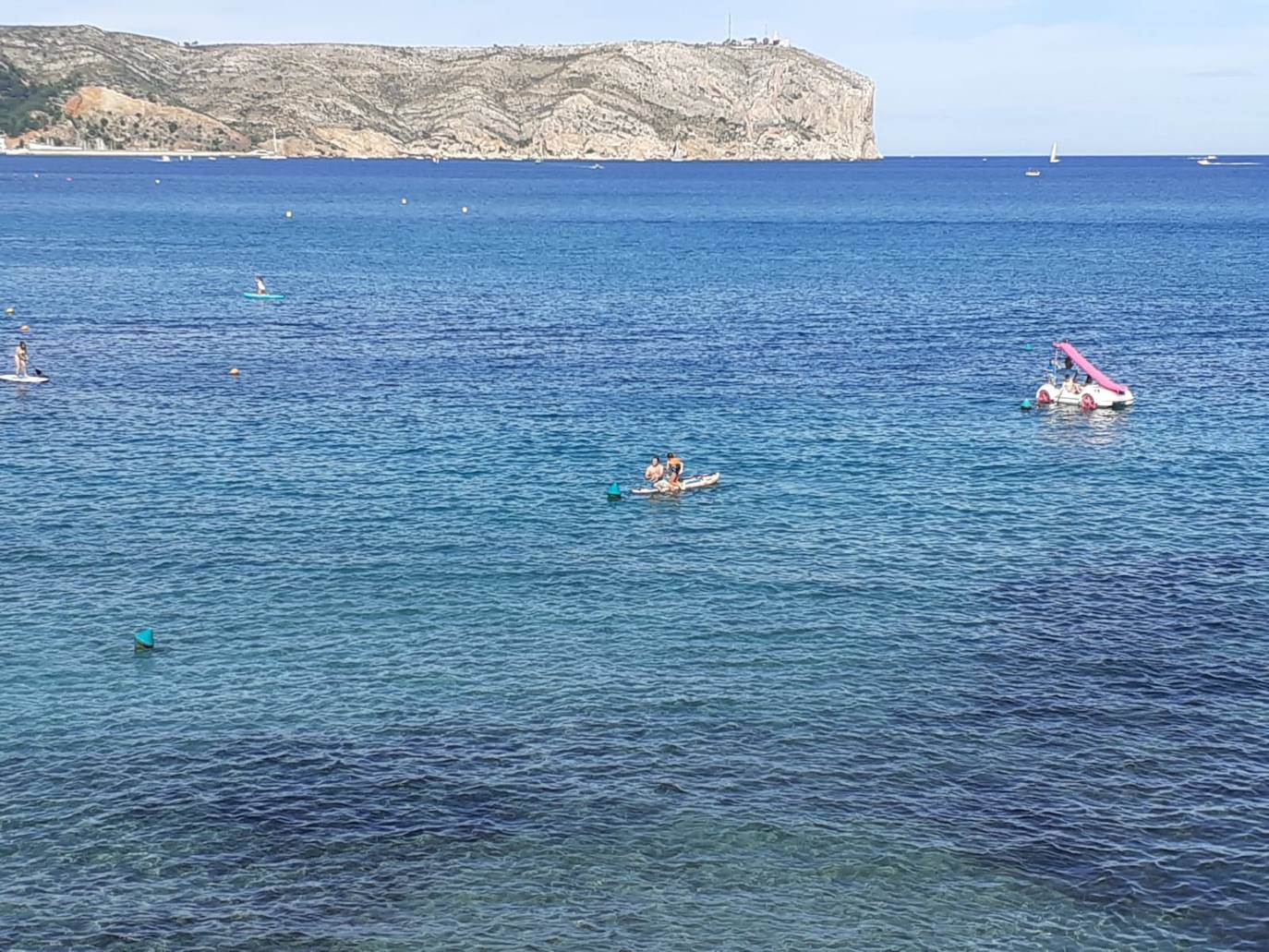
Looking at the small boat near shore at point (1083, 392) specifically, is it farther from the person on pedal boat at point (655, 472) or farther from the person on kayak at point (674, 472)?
the person on pedal boat at point (655, 472)

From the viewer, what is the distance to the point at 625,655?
47.2m

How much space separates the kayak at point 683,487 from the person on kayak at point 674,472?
0.64 feet

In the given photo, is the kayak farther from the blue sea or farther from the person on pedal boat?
the blue sea

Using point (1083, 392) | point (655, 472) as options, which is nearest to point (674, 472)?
point (655, 472)

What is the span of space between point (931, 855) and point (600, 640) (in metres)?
16.6

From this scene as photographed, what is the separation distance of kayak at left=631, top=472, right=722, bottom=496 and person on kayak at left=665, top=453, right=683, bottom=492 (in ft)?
0.64

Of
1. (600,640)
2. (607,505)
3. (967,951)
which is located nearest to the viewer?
(967,951)

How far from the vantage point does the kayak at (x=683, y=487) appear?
65.6 meters

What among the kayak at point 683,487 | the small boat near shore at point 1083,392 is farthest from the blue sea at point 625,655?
the kayak at point 683,487

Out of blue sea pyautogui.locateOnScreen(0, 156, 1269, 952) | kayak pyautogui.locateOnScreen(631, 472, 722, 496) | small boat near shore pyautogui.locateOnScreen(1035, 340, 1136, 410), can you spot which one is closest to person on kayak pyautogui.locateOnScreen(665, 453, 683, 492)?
kayak pyautogui.locateOnScreen(631, 472, 722, 496)

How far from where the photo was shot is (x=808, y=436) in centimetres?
7600

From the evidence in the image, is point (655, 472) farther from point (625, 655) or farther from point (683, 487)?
point (625, 655)

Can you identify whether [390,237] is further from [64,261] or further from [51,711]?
[51,711]

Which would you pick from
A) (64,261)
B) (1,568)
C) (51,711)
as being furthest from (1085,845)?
(64,261)
